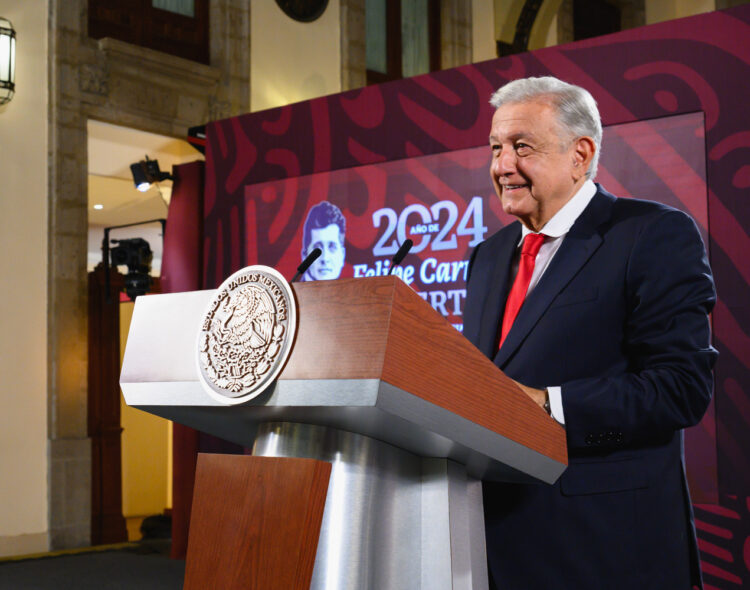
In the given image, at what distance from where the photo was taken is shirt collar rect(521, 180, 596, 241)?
60.7 inches

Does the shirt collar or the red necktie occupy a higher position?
the shirt collar

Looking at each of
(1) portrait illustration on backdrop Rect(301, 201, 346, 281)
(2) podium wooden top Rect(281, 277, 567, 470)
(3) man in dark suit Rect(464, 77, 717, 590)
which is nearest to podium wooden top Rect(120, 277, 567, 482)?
(2) podium wooden top Rect(281, 277, 567, 470)

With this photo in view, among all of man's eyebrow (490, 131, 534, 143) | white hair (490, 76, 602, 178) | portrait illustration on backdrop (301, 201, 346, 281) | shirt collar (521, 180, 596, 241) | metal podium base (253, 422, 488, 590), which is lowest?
metal podium base (253, 422, 488, 590)

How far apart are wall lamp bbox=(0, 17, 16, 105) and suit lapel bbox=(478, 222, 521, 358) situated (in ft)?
20.4

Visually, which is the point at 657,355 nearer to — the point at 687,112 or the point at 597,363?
the point at 597,363

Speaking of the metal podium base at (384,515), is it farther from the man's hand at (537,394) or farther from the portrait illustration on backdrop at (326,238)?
the portrait illustration on backdrop at (326,238)

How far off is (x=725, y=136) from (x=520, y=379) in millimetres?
3441

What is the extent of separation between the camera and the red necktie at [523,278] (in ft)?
5.12

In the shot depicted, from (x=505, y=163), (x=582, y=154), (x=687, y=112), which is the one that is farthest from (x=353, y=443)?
(x=687, y=112)

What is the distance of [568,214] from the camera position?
155cm

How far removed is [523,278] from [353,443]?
53cm

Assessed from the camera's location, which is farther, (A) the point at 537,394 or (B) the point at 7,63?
(B) the point at 7,63

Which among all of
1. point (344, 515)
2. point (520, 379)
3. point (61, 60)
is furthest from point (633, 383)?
point (61, 60)

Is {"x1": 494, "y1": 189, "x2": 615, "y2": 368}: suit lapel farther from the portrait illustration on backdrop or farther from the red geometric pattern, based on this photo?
the portrait illustration on backdrop
